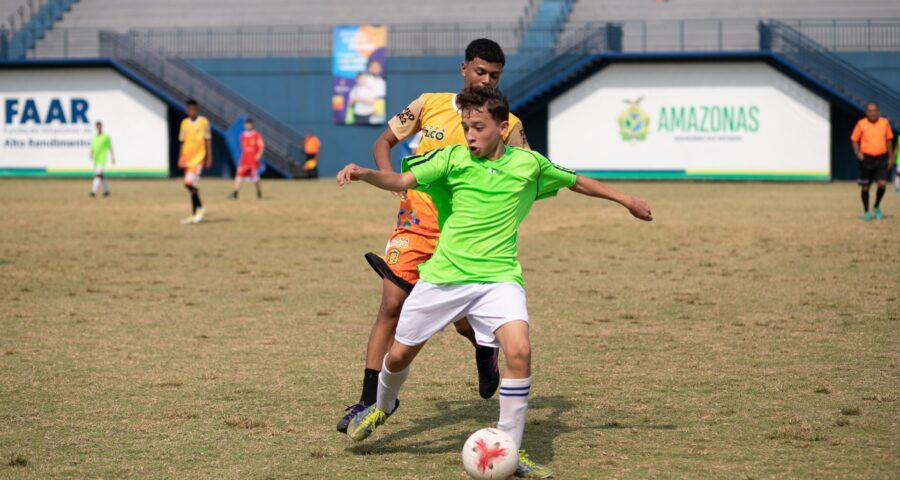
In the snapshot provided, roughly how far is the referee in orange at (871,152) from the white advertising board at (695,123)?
1662cm

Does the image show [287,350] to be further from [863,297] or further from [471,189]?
[863,297]

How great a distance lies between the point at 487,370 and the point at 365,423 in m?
1.20

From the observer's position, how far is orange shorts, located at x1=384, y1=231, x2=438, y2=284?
6.84m

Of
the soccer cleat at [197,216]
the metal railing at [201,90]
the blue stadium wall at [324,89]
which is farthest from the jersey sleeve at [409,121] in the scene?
the metal railing at [201,90]

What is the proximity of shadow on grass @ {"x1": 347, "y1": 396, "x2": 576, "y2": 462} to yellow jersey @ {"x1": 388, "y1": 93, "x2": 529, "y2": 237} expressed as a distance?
1128 mm

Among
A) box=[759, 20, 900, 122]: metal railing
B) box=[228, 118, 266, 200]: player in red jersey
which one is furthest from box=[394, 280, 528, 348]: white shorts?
box=[759, 20, 900, 122]: metal railing

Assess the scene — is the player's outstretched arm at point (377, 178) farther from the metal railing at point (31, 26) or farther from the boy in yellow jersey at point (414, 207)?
the metal railing at point (31, 26)

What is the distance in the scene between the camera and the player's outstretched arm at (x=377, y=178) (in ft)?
18.6

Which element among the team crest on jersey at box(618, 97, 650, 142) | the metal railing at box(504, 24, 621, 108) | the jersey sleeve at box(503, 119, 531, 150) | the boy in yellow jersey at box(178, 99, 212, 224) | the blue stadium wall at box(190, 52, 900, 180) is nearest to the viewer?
the jersey sleeve at box(503, 119, 531, 150)

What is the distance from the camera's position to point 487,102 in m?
5.90

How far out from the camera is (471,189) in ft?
20.0

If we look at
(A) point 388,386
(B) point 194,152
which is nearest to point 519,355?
(A) point 388,386

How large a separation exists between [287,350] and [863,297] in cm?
622

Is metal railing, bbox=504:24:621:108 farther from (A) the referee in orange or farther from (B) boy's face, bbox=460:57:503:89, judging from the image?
(B) boy's face, bbox=460:57:503:89
